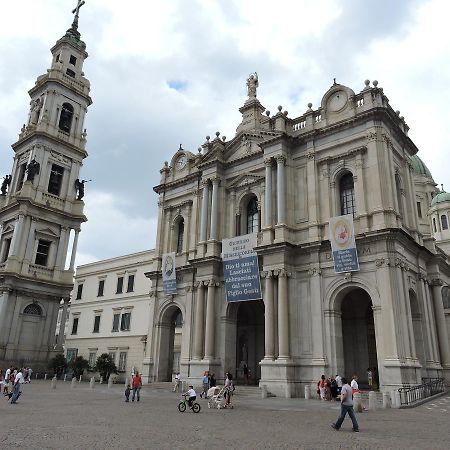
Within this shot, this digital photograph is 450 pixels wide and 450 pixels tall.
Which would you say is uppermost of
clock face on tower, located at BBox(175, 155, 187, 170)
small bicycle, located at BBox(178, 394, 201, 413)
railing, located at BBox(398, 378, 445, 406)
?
clock face on tower, located at BBox(175, 155, 187, 170)

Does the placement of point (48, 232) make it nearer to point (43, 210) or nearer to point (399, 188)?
point (43, 210)

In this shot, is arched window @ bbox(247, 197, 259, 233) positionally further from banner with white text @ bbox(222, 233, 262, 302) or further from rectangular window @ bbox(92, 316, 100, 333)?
rectangular window @ bbox(92, 316, 100, 333)

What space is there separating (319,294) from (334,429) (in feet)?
44.9

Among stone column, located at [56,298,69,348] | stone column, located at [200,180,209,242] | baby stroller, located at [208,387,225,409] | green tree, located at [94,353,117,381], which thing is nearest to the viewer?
baby stroller, located at [208,387,225,409]

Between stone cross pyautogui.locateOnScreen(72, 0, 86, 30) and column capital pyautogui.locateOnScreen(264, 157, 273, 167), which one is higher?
stone cross pyautogui.locateOnScreen(72, 0, 86, 30)

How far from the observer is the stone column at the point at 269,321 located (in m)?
26.2

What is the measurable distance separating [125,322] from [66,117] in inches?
929

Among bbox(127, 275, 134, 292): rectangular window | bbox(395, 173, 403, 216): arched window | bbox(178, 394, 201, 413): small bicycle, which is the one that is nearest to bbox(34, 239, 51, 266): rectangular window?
bbox(127, 275, 134, 292): rectangular window

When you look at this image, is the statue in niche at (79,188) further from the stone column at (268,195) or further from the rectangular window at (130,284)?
the stone column at (268,195)

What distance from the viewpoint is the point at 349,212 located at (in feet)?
91.4

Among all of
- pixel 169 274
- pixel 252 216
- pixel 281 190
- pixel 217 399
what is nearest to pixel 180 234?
pixel 169 274

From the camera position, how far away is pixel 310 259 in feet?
89.6

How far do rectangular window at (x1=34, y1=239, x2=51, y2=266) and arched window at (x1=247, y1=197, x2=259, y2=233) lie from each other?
74.2ft

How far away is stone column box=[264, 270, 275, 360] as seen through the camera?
26.2m
